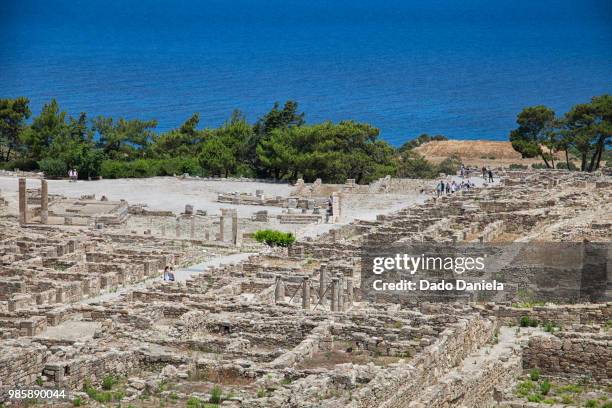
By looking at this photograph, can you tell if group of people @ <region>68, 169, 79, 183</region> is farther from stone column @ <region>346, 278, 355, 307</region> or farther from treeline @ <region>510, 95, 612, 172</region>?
stone column @ <region>346, 278, 355, 307</region>

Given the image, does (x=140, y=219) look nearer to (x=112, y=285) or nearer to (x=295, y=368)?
(x=112, y=285)

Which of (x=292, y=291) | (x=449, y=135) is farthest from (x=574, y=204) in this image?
(x=449, y=135)

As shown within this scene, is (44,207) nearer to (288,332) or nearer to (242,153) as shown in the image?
(242,153)

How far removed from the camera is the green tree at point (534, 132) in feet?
274

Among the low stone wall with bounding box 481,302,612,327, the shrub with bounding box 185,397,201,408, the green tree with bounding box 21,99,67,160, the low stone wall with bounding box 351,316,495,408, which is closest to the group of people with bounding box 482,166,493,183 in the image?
the green tree with bounding box 21,99,67,160

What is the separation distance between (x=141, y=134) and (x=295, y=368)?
71.1 meters

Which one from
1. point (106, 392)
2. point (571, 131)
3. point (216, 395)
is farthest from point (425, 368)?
point (571, 131)

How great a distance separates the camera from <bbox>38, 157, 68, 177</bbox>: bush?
3071 inches

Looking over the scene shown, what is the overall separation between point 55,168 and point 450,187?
2366cm

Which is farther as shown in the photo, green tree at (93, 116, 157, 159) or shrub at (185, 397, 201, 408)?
green tree at (93, 116, 157, 159)

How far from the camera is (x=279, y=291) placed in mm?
37062

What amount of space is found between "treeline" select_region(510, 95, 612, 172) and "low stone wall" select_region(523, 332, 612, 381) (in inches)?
1957

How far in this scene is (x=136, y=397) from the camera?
23.3m

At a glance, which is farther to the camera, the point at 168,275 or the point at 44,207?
the point at 44,207
